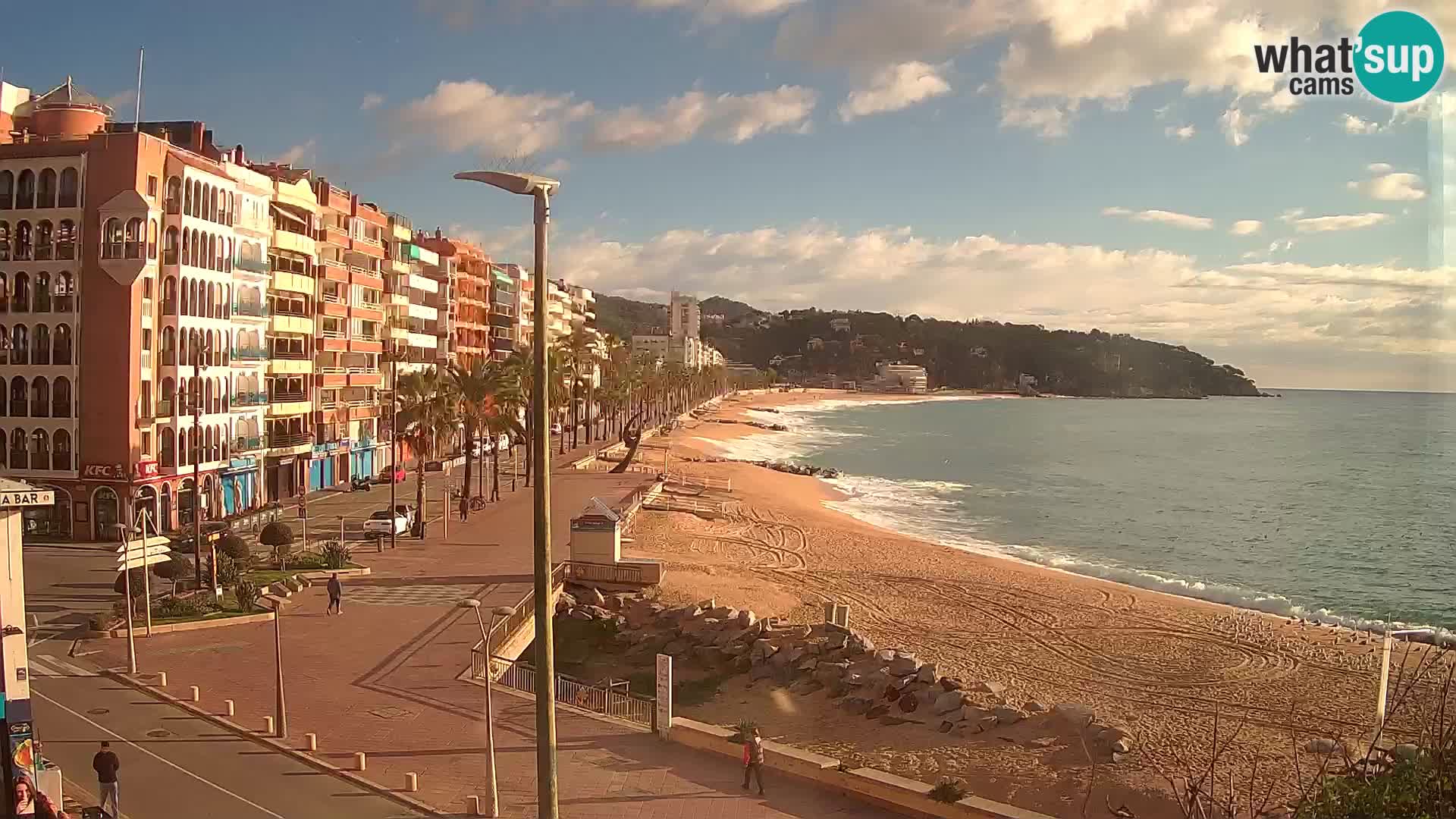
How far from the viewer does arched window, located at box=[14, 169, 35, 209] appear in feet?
149

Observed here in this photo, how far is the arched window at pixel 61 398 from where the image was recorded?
44688 millimetres

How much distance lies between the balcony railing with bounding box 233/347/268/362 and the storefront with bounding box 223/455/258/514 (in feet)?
15.9

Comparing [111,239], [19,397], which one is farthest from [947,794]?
[19,397]

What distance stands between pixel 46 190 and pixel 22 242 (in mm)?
2447

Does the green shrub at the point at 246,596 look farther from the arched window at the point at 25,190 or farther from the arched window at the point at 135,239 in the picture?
the arched window at the point at 25,190

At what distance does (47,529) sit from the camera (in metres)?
43.9

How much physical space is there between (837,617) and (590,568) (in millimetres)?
9286

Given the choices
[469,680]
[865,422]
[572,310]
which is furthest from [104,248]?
[865,422]

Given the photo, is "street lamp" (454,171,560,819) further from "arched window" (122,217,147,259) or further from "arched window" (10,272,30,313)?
"arched window" (10,272,30,313)

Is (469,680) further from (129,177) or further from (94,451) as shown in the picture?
(129,177)

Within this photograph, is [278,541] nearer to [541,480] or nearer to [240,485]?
[240,485]

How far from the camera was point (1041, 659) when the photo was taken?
32.0 meters

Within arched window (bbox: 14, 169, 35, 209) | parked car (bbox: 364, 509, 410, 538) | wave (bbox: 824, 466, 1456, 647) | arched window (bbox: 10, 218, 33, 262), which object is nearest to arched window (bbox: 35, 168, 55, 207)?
arched window (bbox: 14, 169, 35, 209)

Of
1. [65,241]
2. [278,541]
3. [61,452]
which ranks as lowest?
[278,541]
